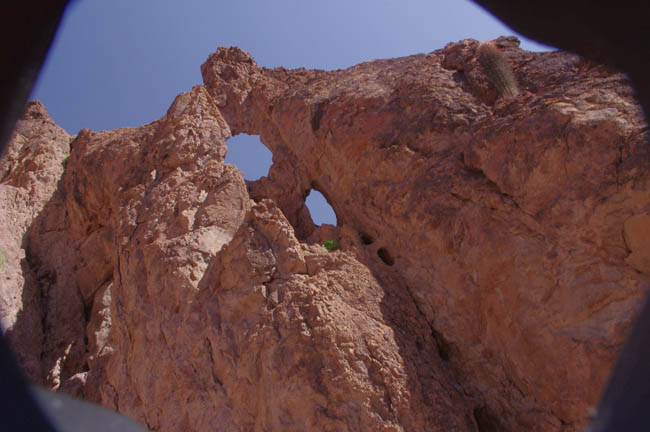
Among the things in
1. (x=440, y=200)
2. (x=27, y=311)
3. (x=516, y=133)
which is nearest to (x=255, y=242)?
(x=440, y=200)

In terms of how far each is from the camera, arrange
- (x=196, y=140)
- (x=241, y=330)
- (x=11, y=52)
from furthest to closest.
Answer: (x=196, y=140) < (x=241, y=330) < (x=11, y=52)

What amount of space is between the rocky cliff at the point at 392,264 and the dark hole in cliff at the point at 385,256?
32mm

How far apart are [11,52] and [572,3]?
335 cm

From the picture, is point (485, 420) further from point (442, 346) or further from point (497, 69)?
point (497, 69)

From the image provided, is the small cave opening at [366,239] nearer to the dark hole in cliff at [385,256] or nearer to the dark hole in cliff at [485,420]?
the dark hole in cliff at [385,256]

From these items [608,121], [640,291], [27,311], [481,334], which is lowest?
[27,311]

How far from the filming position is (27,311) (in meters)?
13.0

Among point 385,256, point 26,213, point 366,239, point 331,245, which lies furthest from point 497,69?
point 26,213

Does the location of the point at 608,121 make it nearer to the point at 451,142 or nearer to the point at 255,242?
the point at 451,142

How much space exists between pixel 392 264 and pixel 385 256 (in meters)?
0.27

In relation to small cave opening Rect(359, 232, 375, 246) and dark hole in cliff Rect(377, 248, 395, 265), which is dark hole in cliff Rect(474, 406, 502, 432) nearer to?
dark hole in cliff Rect(377, 248, 395, 265)

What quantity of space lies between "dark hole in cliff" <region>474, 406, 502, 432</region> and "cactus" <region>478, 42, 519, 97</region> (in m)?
6.23

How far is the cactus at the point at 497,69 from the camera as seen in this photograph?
10117mm

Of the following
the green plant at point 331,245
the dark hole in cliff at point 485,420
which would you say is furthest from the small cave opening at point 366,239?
the dark hole in cliff at point 485,420
